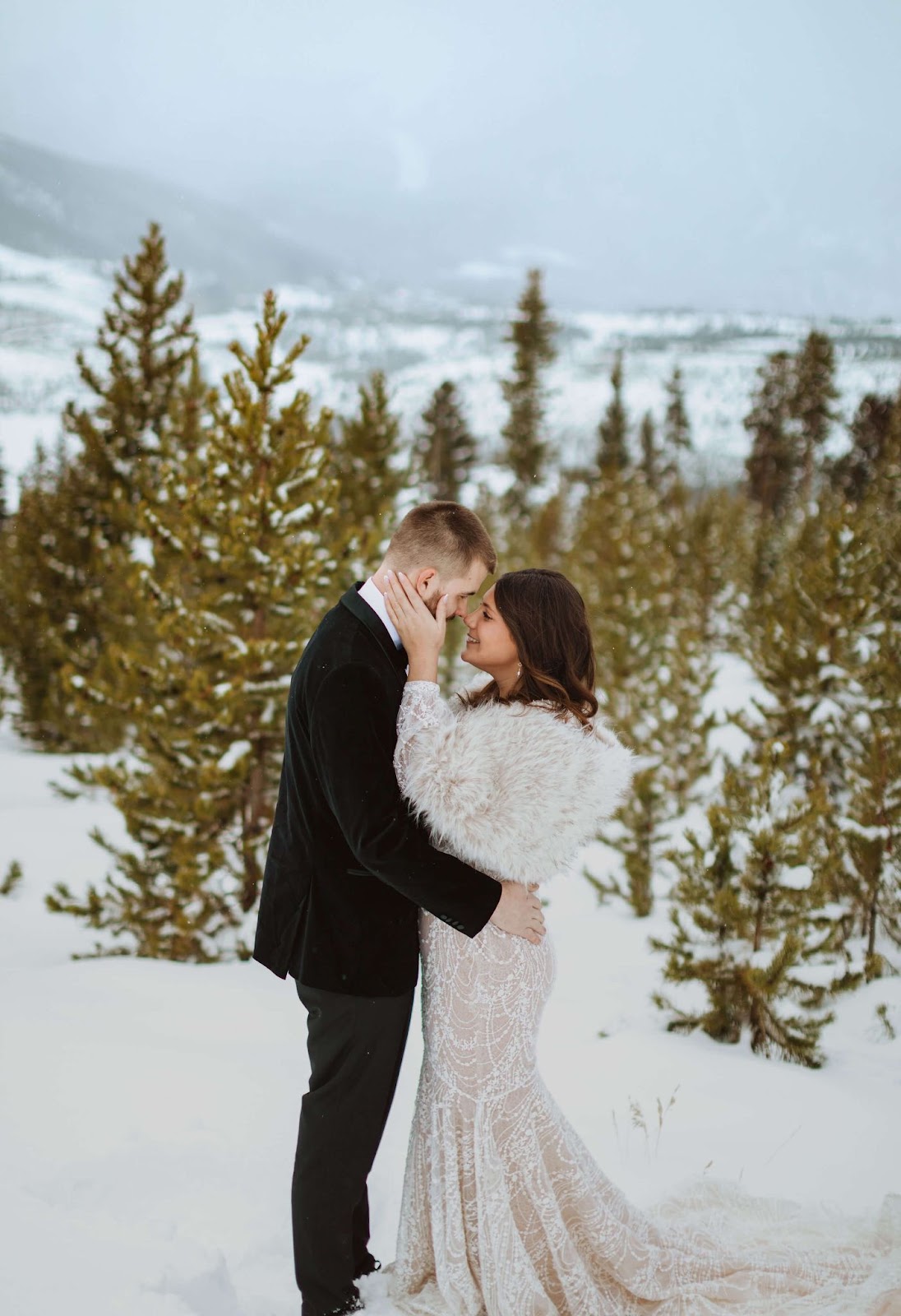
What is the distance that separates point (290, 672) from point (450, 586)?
7.97m

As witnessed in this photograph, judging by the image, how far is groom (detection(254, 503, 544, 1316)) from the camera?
2.94 meters

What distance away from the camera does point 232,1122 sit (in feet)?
15.1

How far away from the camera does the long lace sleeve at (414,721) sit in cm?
289

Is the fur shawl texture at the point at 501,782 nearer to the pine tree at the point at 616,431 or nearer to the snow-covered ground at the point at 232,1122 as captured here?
the snow-covered ground at the point at 232,1122

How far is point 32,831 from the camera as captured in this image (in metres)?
17.5

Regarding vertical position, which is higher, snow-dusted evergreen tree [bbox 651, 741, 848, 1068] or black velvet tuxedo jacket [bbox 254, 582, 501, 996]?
black velvet tuxedo jacket [bbox 254, 582, 501, 996]

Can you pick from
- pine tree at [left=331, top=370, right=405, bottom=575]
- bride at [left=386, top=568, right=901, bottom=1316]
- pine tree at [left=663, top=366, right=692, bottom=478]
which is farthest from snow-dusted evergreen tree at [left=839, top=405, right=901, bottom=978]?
pine tree at [left=663, top=366, right=692, bottom=478]

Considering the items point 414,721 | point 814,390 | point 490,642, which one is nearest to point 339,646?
point 414,721

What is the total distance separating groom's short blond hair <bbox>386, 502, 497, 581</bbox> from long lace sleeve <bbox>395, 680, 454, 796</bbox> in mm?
448

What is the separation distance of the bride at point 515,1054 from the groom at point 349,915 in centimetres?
11

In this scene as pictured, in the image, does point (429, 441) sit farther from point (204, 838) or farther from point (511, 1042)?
point (511, 1042)

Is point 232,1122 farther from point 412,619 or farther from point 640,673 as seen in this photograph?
point 640,673

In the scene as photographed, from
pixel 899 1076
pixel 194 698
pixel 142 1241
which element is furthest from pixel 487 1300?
pixel 194 698

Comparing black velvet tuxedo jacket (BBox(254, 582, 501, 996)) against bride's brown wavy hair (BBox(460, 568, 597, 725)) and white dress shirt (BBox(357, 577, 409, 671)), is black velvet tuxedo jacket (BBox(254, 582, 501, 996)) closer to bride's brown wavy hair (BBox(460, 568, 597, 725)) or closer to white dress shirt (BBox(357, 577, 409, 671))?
white dress shirt (BBox(357, 577, 409, 671))
